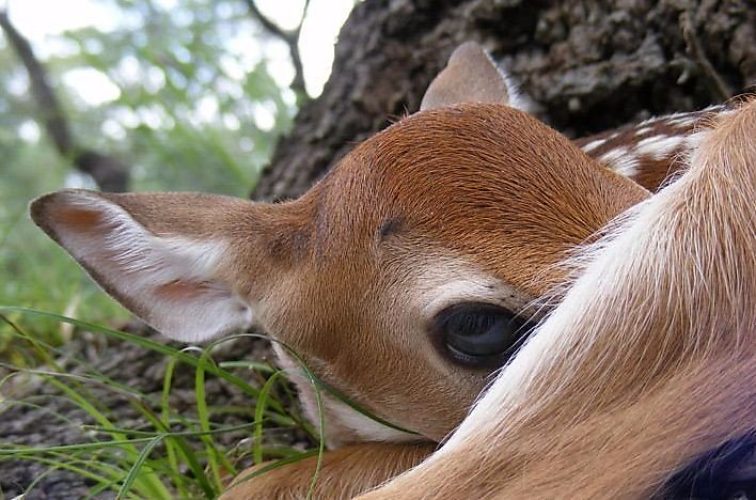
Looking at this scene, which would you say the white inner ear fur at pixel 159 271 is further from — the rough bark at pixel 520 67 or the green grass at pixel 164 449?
the rough bark at pixel 520 67

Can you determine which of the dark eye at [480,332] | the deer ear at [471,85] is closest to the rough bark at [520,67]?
the deer ear at [471,85]

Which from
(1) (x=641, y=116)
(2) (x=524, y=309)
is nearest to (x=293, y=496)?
(2) (x=524, y=309)

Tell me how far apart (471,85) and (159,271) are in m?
0.82

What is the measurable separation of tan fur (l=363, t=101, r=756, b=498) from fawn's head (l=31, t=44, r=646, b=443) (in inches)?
8.1

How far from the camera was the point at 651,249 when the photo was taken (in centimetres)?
96

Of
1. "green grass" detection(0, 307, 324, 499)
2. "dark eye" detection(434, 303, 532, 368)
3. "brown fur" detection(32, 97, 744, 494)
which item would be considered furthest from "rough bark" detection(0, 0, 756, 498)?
"dark eye" detection(434, 303, 532, 368)

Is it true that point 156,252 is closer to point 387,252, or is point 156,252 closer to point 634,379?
point 387,252

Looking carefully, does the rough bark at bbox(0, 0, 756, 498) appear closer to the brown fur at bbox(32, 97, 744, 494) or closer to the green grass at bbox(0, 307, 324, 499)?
the green grass at bbox(0, 307, 324, 499)

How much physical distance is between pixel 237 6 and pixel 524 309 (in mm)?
4941

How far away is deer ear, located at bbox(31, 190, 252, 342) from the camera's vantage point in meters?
1.52

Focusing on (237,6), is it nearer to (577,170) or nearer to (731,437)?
(577,170)

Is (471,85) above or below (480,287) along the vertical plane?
above

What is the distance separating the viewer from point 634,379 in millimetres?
866

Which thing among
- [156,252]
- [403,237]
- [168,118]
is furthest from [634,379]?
[168,118]
